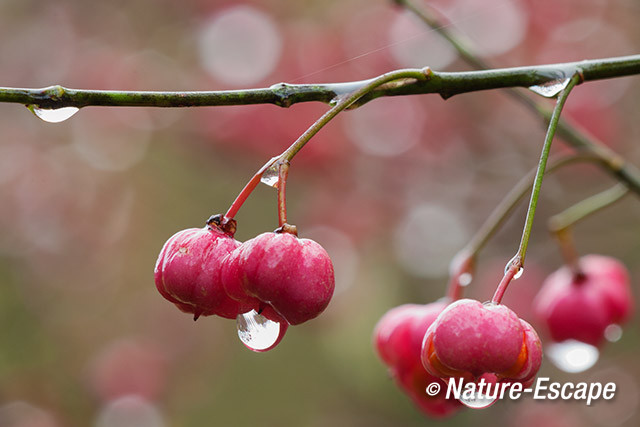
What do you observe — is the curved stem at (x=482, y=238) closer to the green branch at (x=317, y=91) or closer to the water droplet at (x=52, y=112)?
the green branch at (x=317, y=91)

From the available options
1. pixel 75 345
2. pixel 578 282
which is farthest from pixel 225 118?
pixel 578 282

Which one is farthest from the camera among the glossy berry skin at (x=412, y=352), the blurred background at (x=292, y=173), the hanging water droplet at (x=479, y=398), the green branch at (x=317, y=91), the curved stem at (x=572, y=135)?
the blurred background at (x=292, y=173)

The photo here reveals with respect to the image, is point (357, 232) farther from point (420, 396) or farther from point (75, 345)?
point (420, 396)

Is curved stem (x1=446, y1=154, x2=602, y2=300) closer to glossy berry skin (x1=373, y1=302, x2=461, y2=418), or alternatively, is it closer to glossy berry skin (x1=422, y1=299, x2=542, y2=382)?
glossy berry skin (x1=373, y1=302, x2=461, y2=418)

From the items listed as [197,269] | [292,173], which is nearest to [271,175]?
[197,269]

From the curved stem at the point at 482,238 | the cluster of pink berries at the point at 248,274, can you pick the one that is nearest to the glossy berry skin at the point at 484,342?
the cluster of pink berries at the point at 248,274

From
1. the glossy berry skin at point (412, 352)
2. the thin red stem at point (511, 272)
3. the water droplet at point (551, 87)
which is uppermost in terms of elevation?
the water droplet at point (551, 87)
